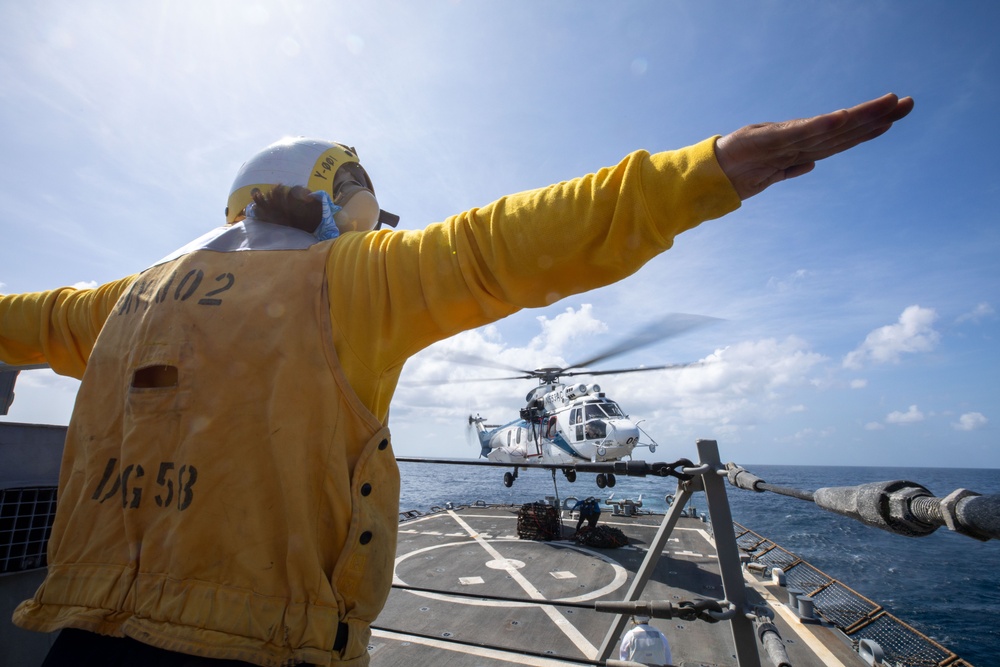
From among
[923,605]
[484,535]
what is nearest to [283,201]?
[484,535]

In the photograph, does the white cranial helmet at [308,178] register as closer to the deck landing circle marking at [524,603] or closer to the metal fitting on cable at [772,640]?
the metal fitting on cable at [772,640]

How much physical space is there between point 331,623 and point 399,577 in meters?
11.2

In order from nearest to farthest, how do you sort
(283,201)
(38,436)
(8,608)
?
(283,201), (8,608), (38,436)

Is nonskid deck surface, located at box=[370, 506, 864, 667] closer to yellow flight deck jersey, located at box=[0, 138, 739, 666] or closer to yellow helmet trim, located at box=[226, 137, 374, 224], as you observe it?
yellow flight deck jersey, located at box=[0, 138, 739, 666]

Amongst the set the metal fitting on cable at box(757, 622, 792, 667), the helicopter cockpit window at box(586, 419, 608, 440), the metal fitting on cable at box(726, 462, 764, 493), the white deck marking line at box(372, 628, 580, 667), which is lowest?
the white deck marking line at box(372, 628, 580, 667)

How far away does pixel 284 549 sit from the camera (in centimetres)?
124

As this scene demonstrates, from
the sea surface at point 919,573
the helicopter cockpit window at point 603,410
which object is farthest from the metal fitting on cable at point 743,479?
the helicopter cockpit window at point 603,410

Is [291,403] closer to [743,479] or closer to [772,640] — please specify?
[743,479]

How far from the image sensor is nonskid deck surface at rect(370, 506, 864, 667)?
23.3 feet

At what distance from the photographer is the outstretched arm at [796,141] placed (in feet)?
3.45

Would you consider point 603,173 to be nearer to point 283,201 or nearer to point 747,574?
point 283,201

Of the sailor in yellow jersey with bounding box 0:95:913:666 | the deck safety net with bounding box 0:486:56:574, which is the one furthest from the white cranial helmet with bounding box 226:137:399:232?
the deck safety net with bounding box 0:486:56:574

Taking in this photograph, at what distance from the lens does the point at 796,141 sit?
1078 mm

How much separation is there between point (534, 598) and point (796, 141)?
672cm
